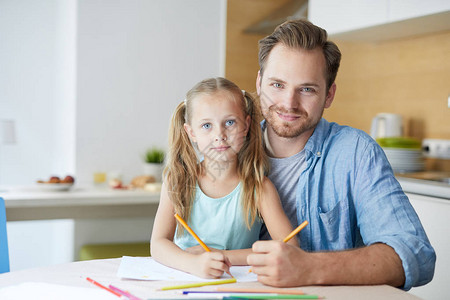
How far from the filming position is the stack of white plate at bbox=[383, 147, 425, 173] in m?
2.80

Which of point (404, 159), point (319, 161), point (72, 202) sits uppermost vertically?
point (319, 161)

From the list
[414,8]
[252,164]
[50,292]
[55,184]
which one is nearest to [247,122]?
[252,164]

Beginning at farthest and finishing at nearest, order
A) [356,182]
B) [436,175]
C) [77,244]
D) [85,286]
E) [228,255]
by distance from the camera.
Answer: [77,244], [436,175], [356,182], [228,255], [85,286]

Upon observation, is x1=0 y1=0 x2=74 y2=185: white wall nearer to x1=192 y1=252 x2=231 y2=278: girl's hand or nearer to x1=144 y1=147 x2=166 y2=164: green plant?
x1=144 y1=147 x2=166 y2=164: green plant

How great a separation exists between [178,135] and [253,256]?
0.55 meters

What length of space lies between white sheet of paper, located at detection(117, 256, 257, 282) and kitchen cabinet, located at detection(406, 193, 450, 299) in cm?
131

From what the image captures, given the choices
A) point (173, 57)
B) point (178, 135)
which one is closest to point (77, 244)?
point (173, 57)

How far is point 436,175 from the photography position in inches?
106

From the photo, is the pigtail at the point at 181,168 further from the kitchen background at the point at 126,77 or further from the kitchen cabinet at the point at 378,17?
the kitchen background at the point at 126,77

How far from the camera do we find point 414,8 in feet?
8.49

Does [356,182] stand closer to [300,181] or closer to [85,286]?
[300,181]

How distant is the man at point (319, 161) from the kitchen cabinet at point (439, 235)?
853 millimetres

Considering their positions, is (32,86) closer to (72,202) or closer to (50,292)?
(72,202)

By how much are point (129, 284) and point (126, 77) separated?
2.61 meters
